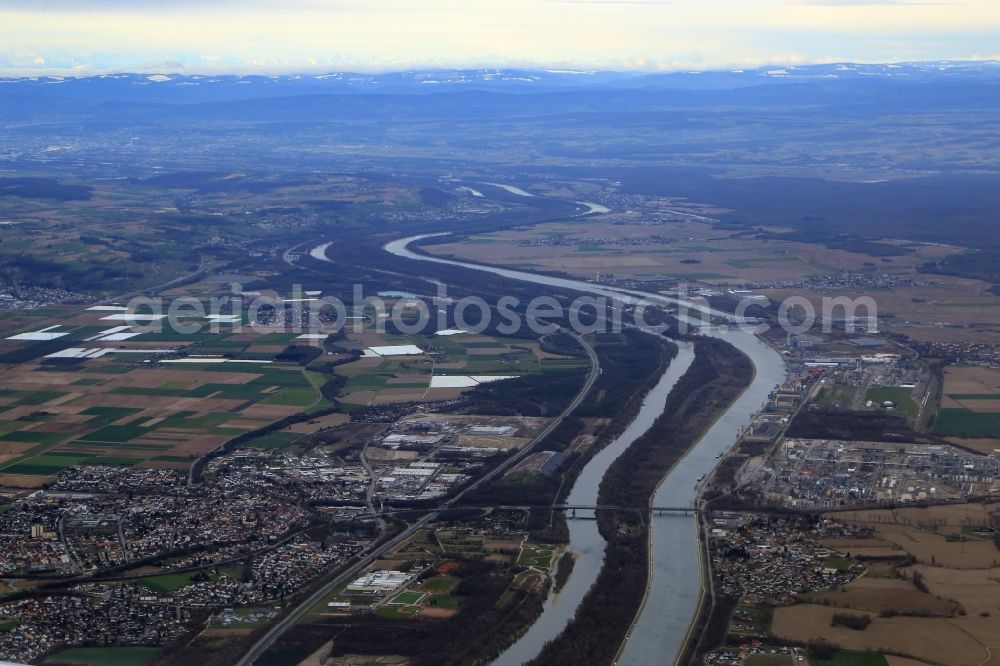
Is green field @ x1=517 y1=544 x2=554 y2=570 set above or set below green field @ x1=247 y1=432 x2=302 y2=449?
above

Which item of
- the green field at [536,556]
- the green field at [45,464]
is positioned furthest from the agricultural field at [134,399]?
the green field at [536,556]

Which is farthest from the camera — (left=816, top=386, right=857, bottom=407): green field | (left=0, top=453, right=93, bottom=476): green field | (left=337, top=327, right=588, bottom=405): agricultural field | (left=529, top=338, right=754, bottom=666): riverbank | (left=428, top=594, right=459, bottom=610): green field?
(left=337, top=327, right=588, bottom=405): agricultural field

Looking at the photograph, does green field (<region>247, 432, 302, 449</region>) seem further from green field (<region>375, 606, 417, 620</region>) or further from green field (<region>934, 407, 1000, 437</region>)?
green field (<region>934, 407, 1000, 437</region>)

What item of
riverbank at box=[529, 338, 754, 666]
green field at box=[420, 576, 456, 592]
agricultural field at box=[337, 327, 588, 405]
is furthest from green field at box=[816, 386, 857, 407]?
green field at box=[420, 576, 456, 592]

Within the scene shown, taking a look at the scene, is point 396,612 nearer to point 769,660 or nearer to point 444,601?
point 444,601

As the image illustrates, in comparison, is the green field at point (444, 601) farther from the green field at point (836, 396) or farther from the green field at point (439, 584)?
the green field at point (836, 396)

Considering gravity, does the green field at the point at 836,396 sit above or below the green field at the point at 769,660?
below
